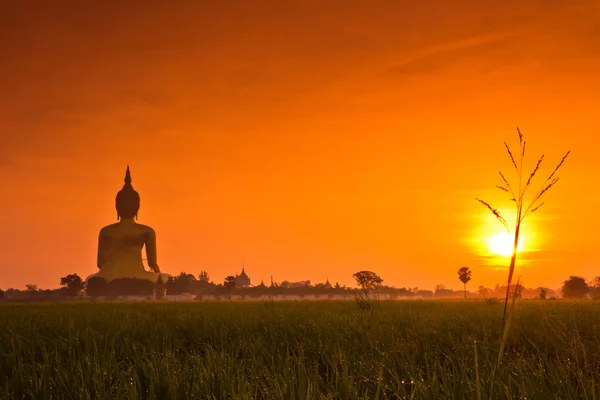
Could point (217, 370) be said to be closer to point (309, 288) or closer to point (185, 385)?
point (185, 385)

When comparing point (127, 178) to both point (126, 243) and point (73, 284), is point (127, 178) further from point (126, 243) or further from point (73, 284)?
point (73, 284)

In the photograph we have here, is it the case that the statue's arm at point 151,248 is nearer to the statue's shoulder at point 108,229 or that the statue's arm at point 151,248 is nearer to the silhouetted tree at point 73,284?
the statue's shoulder at point 108,229

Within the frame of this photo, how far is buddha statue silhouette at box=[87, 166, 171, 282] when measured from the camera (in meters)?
93.2

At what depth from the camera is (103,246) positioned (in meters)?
95.3

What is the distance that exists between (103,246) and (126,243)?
499 cm

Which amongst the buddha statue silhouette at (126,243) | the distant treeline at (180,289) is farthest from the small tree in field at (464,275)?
the buddha statue silhouette at (126,243)

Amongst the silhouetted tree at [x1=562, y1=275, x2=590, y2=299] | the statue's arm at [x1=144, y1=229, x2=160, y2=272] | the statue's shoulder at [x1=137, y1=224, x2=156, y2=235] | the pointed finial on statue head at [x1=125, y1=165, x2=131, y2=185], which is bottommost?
→ the silhouetted tree at [x1=562, y1=275, x2=590, y2=299]

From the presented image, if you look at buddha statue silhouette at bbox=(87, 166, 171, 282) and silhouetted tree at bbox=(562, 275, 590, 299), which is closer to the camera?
buddha statue silhouette at bbox=(87, 166, 171, 282)

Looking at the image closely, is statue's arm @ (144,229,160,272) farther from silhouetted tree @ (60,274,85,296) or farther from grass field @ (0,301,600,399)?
grass field @ (0,301,600,399)

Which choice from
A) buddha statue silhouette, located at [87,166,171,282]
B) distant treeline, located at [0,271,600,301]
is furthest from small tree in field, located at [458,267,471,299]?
buddha statue silhouette, located at [87,166,171,282]

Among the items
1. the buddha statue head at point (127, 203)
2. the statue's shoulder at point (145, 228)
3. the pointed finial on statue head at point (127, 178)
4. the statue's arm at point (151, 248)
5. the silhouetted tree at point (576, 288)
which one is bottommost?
the silhouetted tree at point (576, 288)

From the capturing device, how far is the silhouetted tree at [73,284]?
Result: 11369 cm

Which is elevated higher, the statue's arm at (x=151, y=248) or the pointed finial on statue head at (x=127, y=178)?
the pointed finial on statue head at (x=127, y=178)

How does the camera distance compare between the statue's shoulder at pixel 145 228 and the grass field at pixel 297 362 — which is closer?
the grass field at pixel 297 362
